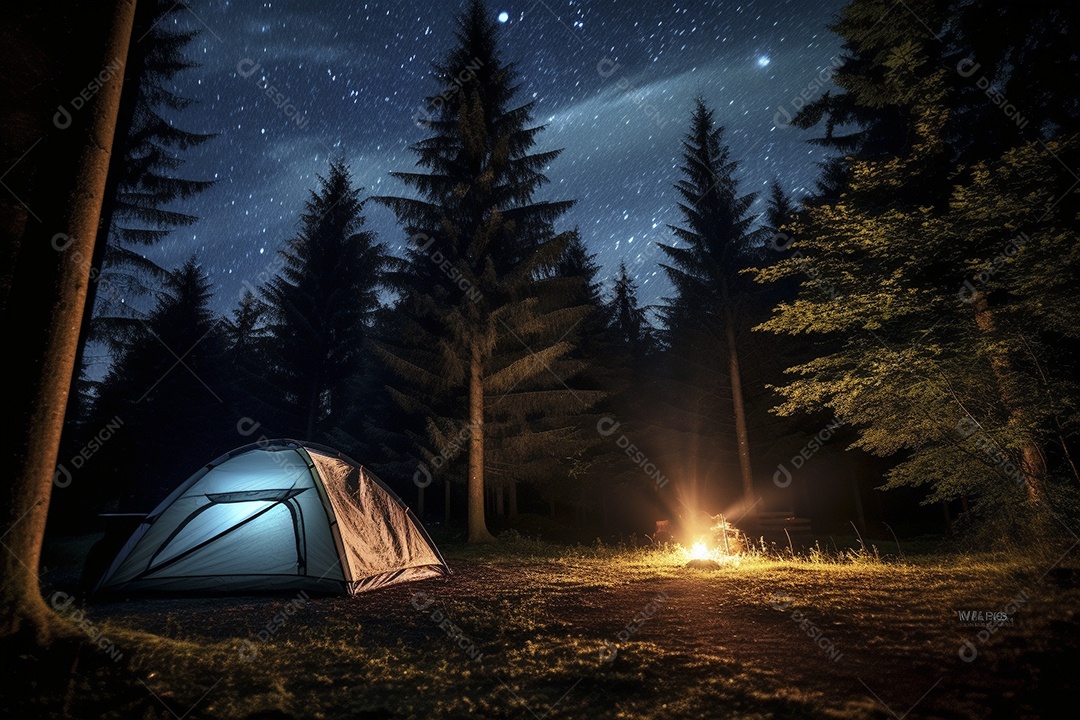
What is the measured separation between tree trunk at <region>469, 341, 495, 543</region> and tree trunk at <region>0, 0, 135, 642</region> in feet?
37.2

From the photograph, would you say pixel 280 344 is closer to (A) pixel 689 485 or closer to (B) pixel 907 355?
(A) pixel 689 485

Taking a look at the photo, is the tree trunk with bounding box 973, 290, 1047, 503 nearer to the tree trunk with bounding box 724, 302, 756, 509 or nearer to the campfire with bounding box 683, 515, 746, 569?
the campfire with bounding box 683, 515, 746, 569

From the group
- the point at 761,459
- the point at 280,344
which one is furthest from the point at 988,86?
the point at 280,344

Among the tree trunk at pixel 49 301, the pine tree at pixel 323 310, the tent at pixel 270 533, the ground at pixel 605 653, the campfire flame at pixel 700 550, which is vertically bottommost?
the campfire flame at pixel 700 550

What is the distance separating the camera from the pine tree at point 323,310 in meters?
24.0

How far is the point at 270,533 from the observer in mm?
8000

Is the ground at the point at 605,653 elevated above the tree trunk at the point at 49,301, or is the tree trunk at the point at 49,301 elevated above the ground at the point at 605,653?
the tree trunk at the point at 49,301

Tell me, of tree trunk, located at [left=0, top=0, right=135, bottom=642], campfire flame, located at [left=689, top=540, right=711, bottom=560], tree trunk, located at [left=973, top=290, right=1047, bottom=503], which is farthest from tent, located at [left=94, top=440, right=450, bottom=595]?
tree trunk, located at [left=973, top=290, right=1047, bottom=503]

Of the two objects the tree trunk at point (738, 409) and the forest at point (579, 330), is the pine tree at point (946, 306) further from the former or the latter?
the tree trunk at point (738, 409)

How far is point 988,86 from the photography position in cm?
997

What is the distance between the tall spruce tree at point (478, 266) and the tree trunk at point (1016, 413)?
995 cm

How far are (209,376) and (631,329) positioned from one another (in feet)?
83.9

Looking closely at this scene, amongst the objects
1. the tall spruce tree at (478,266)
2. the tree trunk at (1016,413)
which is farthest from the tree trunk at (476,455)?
the tree trunk at (1016,413)

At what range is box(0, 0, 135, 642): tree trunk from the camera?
375cm
